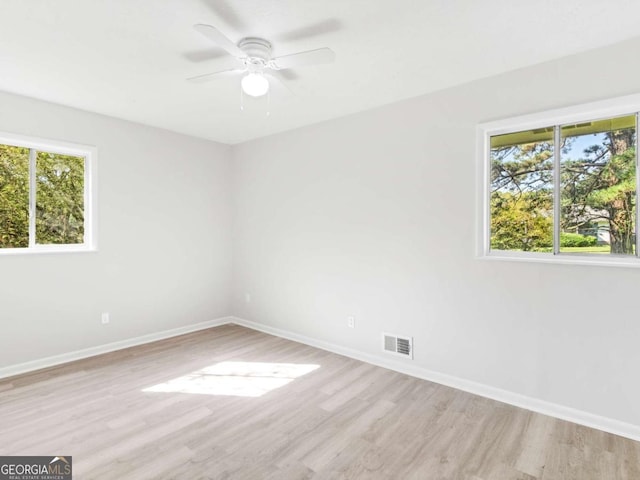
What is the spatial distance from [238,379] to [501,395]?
218 centimetres

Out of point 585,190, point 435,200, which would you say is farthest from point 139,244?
point 585,190

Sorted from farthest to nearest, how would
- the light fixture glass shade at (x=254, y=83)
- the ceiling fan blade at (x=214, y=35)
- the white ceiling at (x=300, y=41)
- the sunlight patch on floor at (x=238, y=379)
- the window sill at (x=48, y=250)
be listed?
the window sill at (x=48, y=250)
the sunlight patch on floor at (x=238, y=379)
the light fixture glass shade at (x=254, y=83)
the white ceiling at (x=300, y=41)
the ceiling fan blade at (x=214, y=35)

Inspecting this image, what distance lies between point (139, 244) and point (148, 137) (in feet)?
4.11

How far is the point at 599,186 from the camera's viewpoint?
2.47m

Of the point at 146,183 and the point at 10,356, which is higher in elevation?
the point at 146,183

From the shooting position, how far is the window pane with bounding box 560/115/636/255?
2.36 m

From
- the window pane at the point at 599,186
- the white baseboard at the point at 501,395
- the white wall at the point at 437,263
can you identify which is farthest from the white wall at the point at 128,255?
the window pane at the point at 599,186

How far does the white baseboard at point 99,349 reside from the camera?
3.18m

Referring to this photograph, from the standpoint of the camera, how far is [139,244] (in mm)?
4020

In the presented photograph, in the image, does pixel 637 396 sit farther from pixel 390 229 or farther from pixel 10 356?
pixel 10 356

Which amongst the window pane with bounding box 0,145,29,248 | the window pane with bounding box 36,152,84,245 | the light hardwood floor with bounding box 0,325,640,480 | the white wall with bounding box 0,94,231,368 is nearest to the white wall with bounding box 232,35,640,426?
the light hardwood floor with bounding box 0,325,640,480

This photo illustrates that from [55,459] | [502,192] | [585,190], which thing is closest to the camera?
[55,459]

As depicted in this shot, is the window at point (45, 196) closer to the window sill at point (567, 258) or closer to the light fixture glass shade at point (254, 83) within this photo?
the light fixture glass shade at point (254, 83)

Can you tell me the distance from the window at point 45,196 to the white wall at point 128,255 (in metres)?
0.11
